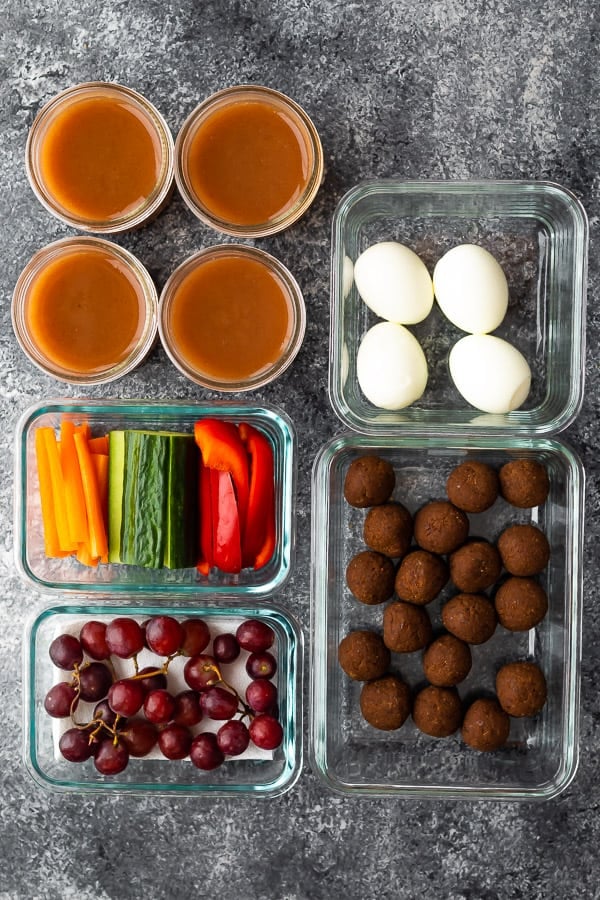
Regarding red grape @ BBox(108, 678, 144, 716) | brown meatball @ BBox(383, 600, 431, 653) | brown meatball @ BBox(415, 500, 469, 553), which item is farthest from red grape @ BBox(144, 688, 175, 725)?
brown meatball @ BBox(415, 500, 469, 553)

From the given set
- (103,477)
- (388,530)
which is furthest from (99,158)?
(388,530)

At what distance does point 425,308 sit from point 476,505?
28cm

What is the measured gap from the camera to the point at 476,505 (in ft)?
3.40

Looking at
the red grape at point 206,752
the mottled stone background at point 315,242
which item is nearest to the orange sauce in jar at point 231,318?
the mottled stone background at point 315,242

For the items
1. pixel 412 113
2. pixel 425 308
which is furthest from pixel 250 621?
pixel 412 113

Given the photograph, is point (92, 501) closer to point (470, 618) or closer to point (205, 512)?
point (205, 512)

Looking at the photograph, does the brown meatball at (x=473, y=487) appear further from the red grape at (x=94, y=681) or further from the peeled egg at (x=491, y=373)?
the red grape at (x=94, y=681)

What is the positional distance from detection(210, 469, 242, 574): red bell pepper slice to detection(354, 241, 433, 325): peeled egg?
12.6 inches

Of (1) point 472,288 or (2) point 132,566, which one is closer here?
(1) point 472,288

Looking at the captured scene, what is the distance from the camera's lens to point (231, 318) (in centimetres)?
105

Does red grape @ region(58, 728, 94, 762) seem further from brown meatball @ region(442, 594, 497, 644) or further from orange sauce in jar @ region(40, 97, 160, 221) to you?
orange sauce in jar @ region(40, 97, 160, 221)

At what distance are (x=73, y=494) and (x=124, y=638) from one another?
214mm

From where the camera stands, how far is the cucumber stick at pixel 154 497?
1.03 m

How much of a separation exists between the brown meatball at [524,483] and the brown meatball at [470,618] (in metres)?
0.15
